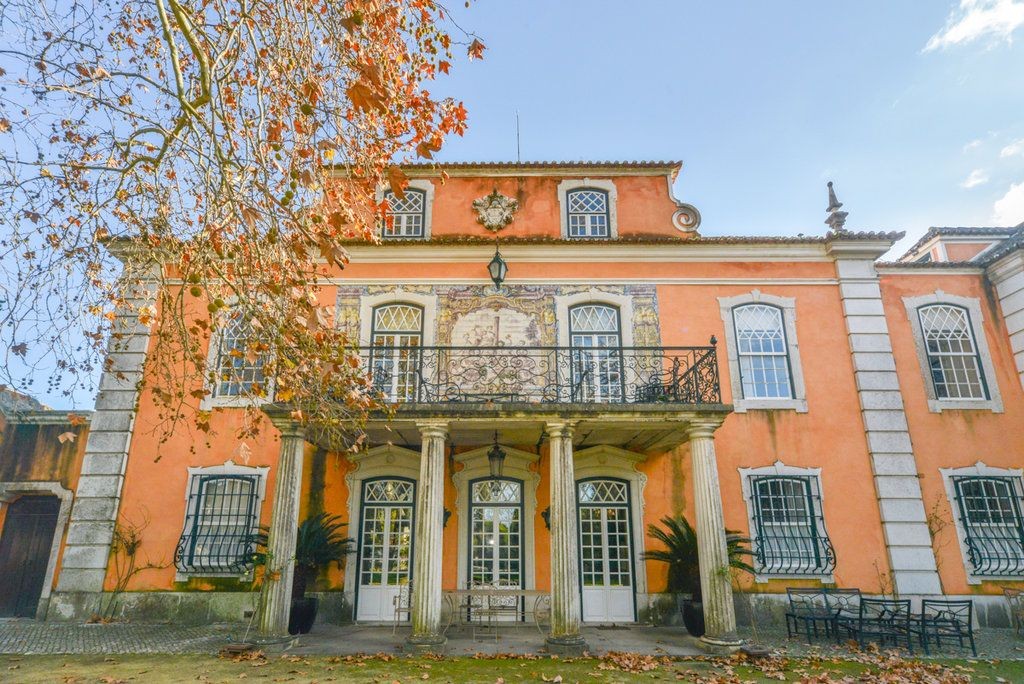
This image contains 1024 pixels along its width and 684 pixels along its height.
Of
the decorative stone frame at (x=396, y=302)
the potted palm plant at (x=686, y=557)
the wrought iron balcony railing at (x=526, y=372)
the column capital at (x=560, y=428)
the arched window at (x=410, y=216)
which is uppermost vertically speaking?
the arched window at (x=410, y=216)

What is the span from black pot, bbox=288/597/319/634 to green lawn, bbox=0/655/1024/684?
61.9 inches

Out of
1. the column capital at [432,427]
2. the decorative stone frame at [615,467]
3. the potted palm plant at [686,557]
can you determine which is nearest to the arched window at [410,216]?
the column capital at [432,427]

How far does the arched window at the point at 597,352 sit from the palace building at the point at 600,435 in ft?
0.21

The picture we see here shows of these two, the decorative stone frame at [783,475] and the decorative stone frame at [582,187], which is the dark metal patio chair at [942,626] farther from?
the decorative stone frame at [582,187]

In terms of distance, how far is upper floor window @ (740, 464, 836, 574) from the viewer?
10805mm

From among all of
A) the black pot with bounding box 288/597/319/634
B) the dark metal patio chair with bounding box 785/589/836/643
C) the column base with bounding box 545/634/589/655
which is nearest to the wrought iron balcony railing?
the black pot with bounding box 288/597/319/634

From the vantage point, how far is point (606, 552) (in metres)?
11.2

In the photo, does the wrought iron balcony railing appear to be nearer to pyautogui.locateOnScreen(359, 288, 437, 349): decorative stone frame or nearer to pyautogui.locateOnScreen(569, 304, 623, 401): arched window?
pyautogui.locateOnScreen(569, 304, 623, 401): arched window

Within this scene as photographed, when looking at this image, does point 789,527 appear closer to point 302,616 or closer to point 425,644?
point 425,644

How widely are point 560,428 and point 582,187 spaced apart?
6338 millimetres

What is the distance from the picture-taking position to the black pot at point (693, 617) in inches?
380

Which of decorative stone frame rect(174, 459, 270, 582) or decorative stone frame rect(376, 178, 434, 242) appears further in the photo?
decorative stone frame rect(376, 178, 434, 242)

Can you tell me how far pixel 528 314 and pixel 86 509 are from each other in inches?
358

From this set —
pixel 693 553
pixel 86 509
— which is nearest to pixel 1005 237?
pixel 693 553
